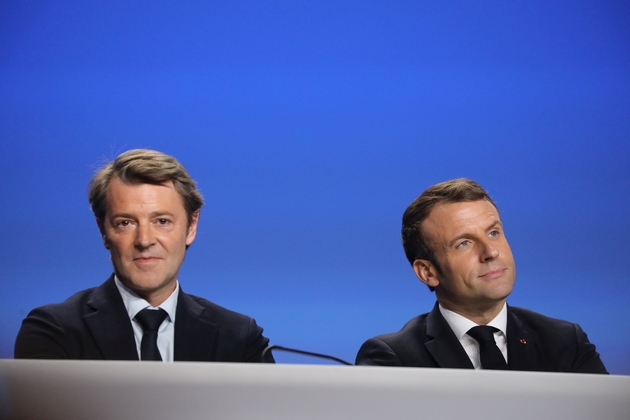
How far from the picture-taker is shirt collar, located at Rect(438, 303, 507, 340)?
1.85 m

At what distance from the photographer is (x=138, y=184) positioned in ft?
5.97

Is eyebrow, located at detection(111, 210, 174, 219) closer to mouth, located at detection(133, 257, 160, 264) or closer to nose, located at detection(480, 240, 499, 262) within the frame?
mouth, located at detection(133, 257, 160, 264)

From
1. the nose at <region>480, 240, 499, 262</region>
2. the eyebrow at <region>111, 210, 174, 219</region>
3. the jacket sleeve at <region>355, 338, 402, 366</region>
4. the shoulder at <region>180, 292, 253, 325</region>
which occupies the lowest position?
the jacket sleeve at <region>355, 338, 402, 366</region>

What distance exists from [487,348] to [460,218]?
15.7 inches

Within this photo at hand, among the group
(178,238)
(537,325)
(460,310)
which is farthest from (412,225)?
(178,238)

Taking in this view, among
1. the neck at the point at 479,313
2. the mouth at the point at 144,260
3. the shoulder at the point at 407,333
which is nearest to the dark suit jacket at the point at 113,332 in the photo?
the mouth at the point at 144,260

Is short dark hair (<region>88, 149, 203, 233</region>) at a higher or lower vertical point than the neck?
higher

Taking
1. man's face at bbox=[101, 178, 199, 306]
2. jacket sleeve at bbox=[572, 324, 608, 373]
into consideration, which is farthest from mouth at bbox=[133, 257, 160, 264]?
jacket sleeve at bbox=[572, 324, 608, 373]

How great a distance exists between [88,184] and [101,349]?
591 millimetres

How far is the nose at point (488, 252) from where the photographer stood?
1.84 m

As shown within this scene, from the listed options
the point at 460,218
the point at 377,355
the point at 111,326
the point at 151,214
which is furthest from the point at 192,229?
the point at 460,218

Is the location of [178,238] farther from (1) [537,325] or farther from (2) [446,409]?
(2) [446,409]

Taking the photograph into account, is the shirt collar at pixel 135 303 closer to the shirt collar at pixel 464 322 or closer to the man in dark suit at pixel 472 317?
the man in dark suit at pixel 472 317

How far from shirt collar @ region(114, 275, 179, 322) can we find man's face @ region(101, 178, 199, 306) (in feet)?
0.06
